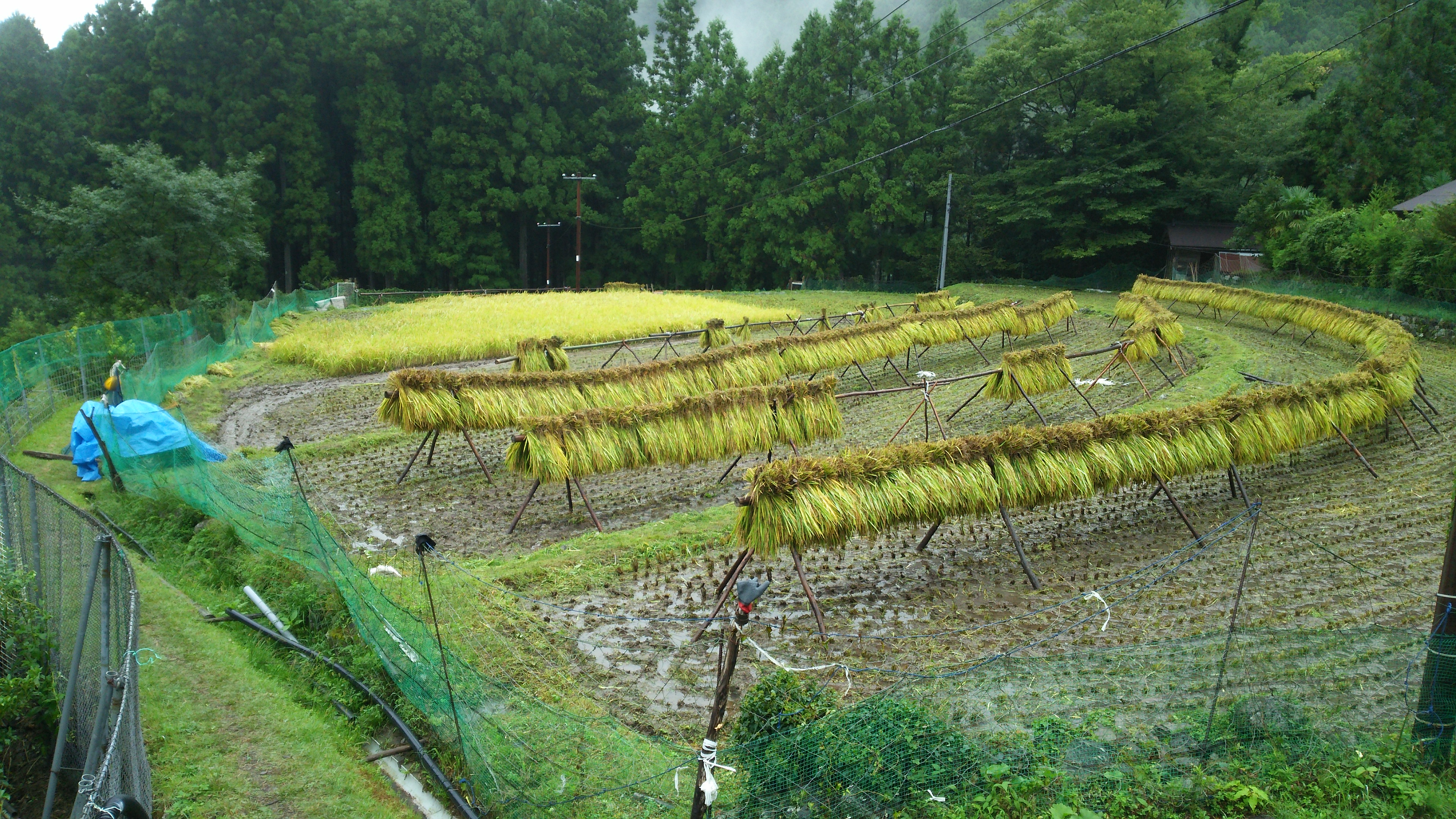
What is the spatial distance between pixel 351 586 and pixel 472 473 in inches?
235

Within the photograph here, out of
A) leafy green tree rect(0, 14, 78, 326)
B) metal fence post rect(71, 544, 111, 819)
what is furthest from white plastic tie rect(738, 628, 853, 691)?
leafy green tree rect(0, 14, 78, 326)

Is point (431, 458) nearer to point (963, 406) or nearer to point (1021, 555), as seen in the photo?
point (963, 406)

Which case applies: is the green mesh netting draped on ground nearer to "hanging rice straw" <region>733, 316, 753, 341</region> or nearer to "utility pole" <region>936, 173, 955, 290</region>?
"hanging rice straw" <region>733, 316, 753, 341</region>

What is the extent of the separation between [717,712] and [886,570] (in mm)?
5137

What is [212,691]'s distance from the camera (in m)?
6.70

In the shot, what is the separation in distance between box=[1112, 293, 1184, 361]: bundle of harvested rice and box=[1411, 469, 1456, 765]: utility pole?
11472 millimetres

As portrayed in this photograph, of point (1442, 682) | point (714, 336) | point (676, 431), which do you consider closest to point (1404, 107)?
point (714, 336)

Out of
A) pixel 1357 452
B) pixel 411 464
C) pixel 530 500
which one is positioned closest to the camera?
pixel 530 500

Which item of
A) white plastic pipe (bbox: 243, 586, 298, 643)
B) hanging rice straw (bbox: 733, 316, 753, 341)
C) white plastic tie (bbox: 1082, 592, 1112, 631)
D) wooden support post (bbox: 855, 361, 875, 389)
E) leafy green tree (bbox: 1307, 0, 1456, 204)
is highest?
leafy green tree (bbox: 1307, 0, 1456, 204)

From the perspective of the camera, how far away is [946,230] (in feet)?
137

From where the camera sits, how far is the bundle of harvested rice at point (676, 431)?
35.1 feet

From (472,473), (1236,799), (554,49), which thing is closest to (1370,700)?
(1236,799)

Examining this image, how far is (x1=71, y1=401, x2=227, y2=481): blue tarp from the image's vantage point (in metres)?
11.6

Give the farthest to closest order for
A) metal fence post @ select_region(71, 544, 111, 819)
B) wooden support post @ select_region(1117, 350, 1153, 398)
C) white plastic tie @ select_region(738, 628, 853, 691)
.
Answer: wooden support post @ select_region(1117, 350, 1153, 398) < white plastic tie @ select_region(738, 628, 853, 691) < metal fence post @ select_region(71, 544, 111, 819)
